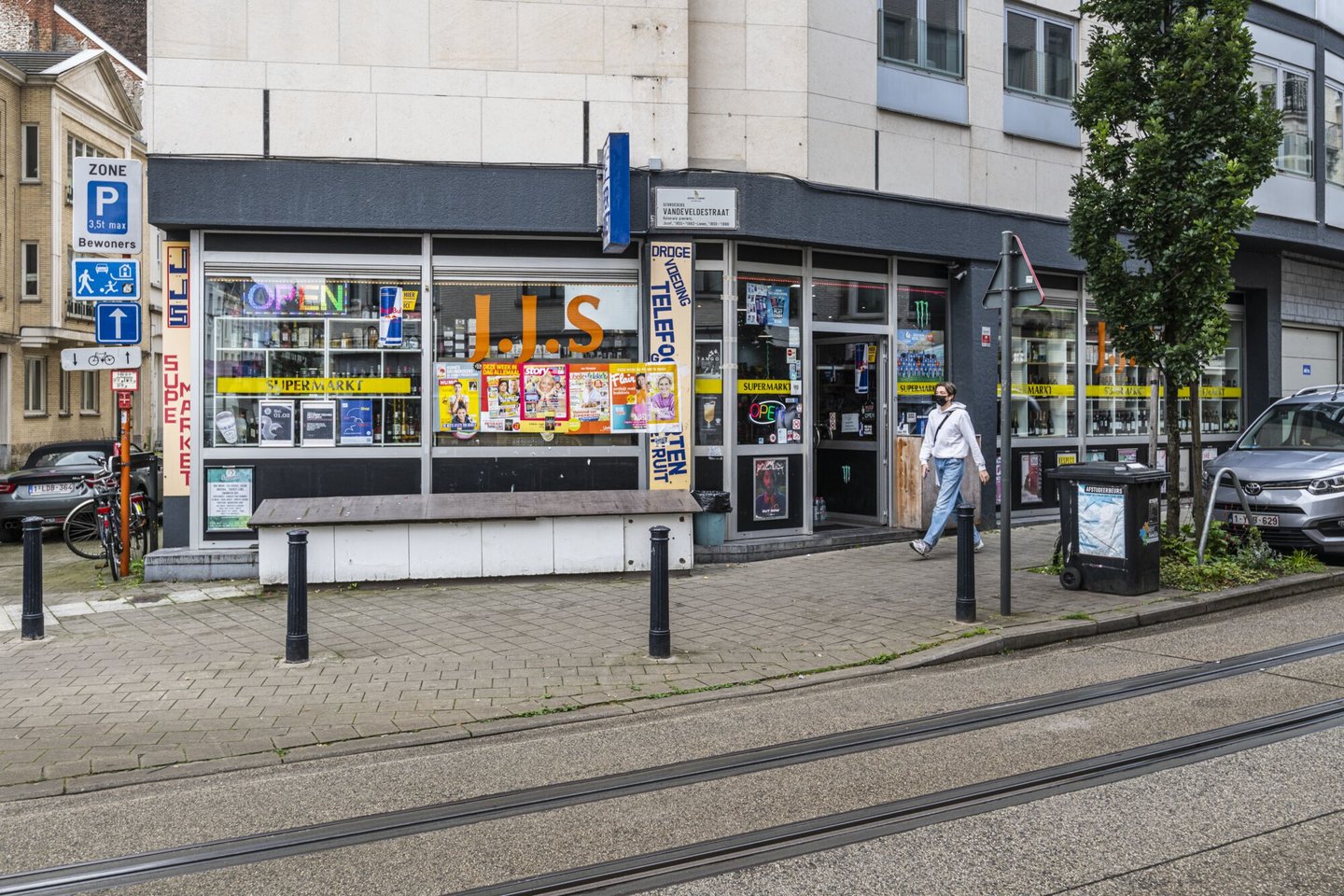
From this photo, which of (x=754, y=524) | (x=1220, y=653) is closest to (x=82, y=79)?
(x=754, y=524)

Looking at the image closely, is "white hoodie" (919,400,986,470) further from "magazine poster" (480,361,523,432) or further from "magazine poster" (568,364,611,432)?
"magazine poster" (480,361,523,432)

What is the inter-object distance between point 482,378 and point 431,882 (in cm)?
783

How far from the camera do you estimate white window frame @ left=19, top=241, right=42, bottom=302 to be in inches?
1303

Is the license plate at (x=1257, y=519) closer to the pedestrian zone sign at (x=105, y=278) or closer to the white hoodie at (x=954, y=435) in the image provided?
the white hoodie at (x=954, y=435)

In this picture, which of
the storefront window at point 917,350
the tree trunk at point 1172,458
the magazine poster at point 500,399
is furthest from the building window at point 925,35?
the magazine poster at point 500,399

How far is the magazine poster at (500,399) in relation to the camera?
37.2ft

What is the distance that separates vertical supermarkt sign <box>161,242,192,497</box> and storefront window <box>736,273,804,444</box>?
5655mm

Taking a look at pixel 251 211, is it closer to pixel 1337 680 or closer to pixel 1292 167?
pixel 1337 680

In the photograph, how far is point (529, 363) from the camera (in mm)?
11438

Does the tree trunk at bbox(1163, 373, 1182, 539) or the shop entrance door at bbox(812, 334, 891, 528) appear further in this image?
the shop entrance door at bbox(812, 334, 891, 528)

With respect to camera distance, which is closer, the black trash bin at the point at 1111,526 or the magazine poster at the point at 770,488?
the black trash bin at the point at 1111,526

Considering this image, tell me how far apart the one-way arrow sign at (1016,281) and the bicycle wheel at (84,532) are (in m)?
Answer: 9.77

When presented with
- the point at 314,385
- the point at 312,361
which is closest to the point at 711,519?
the point at 314,385

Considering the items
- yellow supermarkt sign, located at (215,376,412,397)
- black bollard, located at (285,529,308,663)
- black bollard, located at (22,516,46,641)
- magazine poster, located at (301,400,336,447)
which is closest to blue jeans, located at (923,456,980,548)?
yellow supermarkt sign, located at (215,376,412,397)
